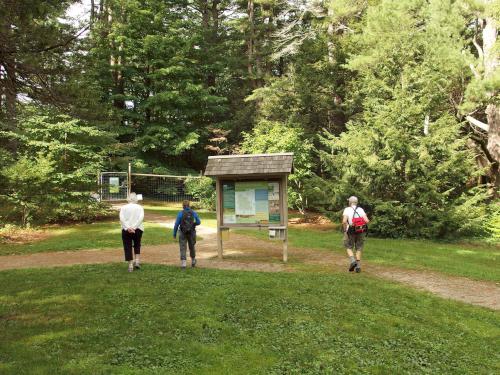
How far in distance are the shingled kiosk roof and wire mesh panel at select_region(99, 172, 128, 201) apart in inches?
503

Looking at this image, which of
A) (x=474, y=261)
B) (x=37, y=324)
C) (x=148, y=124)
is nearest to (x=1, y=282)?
(x=37, y=324)

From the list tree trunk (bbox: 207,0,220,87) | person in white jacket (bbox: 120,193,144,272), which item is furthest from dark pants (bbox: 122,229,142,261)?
tree trunk (bbox: 207,0,220,87)

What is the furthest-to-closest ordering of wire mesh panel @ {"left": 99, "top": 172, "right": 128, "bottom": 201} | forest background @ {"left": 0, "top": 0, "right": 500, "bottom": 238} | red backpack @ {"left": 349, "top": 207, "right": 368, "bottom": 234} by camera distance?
wire mesh panel @ {"left": 99, "top": 172, "right": 128, "bottom": 201}
red backpack @ {"left": 349, "top": 207, "right": 368, "bottom": 234}
forest background @ {"left": 0, "top": 0, "right": 500, "bottom": 238}

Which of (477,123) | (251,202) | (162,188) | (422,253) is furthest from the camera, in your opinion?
(162,188)

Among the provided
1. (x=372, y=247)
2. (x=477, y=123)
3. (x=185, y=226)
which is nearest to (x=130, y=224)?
(x=185, y=226)

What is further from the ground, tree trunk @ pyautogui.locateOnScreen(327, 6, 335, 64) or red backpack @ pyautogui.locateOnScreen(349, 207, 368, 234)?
tree trunk @ pyautogui.locateOnScreen(327, 6, 335, 64)

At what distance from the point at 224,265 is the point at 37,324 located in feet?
17.9

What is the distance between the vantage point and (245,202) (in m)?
11.9

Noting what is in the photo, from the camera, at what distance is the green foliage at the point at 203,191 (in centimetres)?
2718

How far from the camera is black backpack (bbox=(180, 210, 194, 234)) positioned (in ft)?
33.7

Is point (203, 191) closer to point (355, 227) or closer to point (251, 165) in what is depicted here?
point (251, 165)

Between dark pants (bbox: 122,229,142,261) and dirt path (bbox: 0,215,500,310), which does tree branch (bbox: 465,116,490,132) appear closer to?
dirt path (bbox: 0,215,500,310)

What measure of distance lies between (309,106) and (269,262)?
17.9 meters

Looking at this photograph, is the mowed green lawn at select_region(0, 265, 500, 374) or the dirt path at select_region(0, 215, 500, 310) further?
the dirt path at select_region(0, 215, 500, 310)
